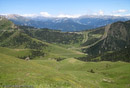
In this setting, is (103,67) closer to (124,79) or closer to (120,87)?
(124,79)

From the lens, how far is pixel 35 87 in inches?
985

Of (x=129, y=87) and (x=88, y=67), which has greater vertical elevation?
(x=129, y=87)

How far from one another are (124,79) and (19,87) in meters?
89.4

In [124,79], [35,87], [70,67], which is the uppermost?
[35,87]

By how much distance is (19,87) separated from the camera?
24.8 meters

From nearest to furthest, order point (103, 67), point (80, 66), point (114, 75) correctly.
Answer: point (114, 75)
point (103, 67)
point (80, 66)

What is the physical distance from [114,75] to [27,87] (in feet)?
331

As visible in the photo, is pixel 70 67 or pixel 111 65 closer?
pixel 111 65

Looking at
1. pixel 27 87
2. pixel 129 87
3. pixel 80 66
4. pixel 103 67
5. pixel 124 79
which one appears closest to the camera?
pixel 27 87

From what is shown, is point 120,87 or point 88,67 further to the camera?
point 88,67

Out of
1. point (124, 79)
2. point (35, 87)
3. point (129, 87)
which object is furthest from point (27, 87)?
point (124, 79)

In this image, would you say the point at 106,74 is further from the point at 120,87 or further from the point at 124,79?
the point at 120,87

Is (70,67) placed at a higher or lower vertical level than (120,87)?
lower

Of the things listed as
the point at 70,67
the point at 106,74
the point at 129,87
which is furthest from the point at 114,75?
the point at 70,67
